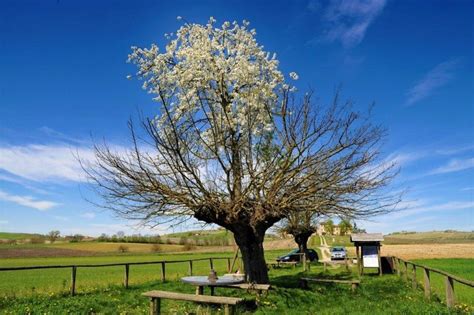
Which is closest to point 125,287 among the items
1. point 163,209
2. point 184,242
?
point 163,209

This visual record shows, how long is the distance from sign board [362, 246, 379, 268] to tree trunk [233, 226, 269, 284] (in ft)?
41.2

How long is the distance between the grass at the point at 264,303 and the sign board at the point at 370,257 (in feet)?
30.9

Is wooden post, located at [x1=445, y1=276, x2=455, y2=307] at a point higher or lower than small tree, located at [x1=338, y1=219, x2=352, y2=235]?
lower

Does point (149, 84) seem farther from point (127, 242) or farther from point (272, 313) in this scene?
point (127, 242)

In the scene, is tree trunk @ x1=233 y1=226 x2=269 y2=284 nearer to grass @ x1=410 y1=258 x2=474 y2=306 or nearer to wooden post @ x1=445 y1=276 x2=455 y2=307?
grass @ x1=410 y1=258 x2=474 y2=306

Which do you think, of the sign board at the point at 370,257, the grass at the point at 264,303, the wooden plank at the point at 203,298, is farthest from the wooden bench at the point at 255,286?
the sign board at the point at 370,257

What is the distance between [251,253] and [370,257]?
1320 cm

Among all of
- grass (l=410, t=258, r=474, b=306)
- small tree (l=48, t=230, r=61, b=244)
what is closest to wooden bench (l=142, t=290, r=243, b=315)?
grass (l=410, t=258, r=474, b=306)

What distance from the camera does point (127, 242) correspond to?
319 ft

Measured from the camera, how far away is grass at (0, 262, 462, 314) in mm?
11500

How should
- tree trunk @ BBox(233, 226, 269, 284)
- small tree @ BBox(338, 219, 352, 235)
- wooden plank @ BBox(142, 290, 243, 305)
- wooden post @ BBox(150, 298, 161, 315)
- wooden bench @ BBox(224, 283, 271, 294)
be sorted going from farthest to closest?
small tree @ BBox(338, 219, 352, 235) < tree trunk @ BBox(233, 226, 269, 284) < wooden bench @ BBox(224, 283, 271, 294) < wooden post @ BBox(150, 298, 161, 315) < wooden plank @ BBox(142, 290, 243, 305)

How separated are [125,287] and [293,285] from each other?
23.3ft

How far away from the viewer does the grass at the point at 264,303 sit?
11500 mm

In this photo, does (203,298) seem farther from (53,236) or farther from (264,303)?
(53,236)
